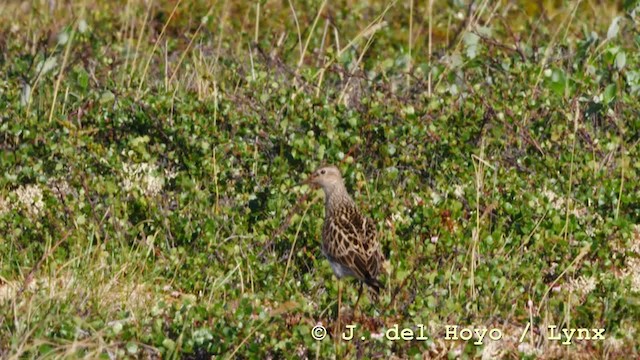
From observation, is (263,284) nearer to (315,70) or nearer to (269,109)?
(269,109)

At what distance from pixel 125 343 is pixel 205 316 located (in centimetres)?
45

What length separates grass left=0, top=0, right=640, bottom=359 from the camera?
6742 mm

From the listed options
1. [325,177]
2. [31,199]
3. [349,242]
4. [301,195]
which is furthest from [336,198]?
[31,199]

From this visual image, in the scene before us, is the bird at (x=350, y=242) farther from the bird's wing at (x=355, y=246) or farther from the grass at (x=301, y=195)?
the grass at (x=301, y=195)

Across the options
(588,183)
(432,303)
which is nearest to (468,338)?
(432,303)

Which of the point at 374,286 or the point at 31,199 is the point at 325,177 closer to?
the point at 374,286

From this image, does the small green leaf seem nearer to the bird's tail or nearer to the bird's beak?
the bird's beak

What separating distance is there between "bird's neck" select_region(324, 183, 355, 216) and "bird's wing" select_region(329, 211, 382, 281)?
0.15m

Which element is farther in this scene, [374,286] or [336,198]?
[336,198]

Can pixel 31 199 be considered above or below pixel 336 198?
below

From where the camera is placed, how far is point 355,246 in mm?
7438

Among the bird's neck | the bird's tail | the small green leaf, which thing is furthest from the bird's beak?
the small green leaf

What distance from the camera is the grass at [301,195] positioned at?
6742 millimetres

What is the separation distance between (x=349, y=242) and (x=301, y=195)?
0.91 metres
